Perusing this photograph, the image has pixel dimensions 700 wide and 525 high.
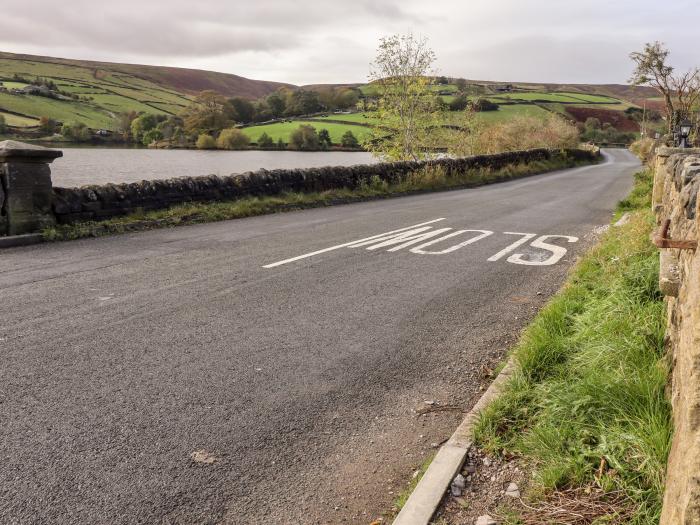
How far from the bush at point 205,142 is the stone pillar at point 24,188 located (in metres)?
25.4

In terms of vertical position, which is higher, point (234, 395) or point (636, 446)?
point (636, 446)

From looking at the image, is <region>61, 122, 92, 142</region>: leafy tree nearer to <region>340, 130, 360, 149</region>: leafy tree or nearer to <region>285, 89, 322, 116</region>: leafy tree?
<region>340, 130, 360, 149</region>: leafy tree

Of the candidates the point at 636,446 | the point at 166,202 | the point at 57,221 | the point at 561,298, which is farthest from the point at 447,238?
the point at 636,446

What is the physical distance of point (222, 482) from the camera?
115 inches

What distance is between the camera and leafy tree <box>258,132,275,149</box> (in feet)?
136

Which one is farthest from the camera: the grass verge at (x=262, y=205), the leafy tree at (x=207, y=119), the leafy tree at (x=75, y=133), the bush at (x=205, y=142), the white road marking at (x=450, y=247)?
the leafy tree at (x=207, y=119)

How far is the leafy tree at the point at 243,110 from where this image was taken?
162 feet

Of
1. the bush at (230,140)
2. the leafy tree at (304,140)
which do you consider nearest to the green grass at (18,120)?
the bush at (230,140)

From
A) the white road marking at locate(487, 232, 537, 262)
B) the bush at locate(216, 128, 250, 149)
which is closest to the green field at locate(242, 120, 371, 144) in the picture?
the bush at locate(216, 128, 250, 149)

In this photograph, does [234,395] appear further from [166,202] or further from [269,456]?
[166,202]

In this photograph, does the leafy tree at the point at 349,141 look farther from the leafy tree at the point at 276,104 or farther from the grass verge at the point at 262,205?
the grass verge at the point at 262,205

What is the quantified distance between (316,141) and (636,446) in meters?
44.3

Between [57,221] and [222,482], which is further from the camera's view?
[57,221]

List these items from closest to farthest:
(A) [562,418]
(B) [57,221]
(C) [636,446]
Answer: (C) [636,446] → (A) [562,418] → (B) [57,221]
